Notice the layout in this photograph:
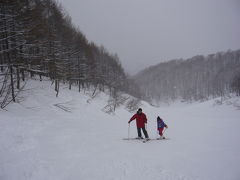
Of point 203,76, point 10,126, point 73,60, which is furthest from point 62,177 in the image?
point 203,76

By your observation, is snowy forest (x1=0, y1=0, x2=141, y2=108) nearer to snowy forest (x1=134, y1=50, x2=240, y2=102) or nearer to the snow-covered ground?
the snow-covered ground

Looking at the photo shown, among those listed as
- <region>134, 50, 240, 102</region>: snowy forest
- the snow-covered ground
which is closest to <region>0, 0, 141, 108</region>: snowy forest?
the snow-covered ground

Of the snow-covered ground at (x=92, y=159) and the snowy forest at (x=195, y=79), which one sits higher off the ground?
the snowy forest at (x=195, y=79)

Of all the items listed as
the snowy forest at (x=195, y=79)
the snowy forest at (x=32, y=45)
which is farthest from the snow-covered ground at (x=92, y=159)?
the snowy forest at (x=195, y=79)

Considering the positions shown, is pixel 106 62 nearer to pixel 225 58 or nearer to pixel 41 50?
pixel 41 50

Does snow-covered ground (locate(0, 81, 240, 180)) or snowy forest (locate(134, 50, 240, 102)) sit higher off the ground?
snowy forest (locate(134, 50, 240, 102))

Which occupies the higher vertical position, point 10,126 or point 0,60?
point 0,60

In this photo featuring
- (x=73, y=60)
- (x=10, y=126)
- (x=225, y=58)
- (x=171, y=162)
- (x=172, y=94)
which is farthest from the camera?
(x=225, y=58)

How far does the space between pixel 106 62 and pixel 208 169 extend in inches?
1767

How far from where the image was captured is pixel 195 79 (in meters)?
116

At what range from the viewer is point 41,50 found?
15.1 m

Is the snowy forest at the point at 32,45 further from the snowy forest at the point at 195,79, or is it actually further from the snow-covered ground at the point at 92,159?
the snowy forest at the point at 195,79

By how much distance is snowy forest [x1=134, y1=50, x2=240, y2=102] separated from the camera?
94.3 meters

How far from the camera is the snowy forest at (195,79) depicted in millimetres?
94275
